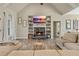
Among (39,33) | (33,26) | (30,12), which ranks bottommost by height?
(39,33)

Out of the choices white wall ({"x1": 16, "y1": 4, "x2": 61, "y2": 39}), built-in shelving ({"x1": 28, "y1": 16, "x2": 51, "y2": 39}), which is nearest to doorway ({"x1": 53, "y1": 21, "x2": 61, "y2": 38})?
built-in shelving ({"x1": 28, "y1": 16, "x2": 51, "y2": 39})

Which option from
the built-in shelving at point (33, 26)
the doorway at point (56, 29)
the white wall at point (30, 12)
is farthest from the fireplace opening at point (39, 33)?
the doorway at point (56, 29)

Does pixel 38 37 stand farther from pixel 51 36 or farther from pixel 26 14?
pixel 26 14

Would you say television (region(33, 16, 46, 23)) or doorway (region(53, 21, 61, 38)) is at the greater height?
television (region(33, 16, 46, 23))

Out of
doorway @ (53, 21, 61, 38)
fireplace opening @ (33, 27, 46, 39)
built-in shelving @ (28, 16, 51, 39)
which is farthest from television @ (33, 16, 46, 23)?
doorway @ (53, 21, 61, 38)

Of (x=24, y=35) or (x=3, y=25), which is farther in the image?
(x=24, y=35)

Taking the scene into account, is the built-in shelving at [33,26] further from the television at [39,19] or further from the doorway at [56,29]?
the doorway at [56,29]

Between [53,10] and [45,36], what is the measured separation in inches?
98.4

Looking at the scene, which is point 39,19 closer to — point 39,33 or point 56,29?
point 39,33

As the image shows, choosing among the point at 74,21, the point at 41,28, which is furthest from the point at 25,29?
the point at 74,21

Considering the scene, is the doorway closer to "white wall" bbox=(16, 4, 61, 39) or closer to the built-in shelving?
the built-in shelving

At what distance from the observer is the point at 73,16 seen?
14.3 m

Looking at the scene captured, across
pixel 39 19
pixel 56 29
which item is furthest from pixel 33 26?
pixel 56 29

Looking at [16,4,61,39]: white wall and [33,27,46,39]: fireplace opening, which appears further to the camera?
[33,27,46,39]: fireplace opening
